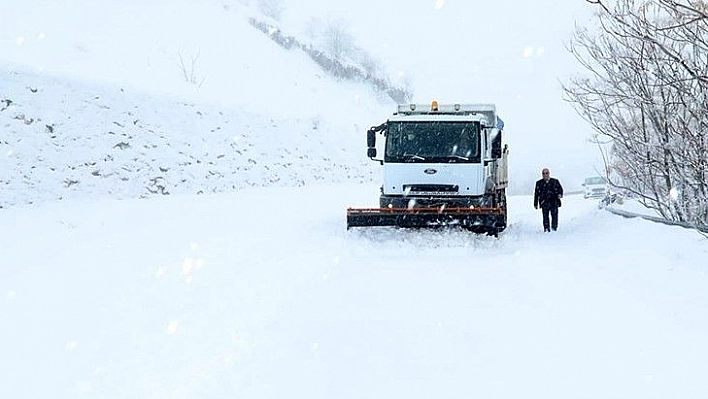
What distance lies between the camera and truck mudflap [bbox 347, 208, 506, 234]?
42.6 ft

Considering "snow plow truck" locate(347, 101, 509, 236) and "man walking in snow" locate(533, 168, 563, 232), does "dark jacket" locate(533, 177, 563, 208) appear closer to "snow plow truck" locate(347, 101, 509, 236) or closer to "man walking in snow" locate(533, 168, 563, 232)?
"man walking in snow" locate(533, 168, 563, 232)

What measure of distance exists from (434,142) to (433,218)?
5.66 ft

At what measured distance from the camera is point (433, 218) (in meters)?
13.2

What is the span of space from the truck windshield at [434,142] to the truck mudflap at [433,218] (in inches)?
48.1

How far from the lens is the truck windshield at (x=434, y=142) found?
14016 millimetres

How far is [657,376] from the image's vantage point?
16.4ft

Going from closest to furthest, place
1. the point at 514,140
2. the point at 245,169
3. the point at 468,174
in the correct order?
the point at 468,174 → the point at 245,169 → the point at 514,140

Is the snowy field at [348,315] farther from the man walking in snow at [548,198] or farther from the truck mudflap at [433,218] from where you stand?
the man walking in snow at [548,198]

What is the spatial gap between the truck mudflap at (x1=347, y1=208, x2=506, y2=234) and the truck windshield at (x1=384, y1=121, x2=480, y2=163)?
1.22 m

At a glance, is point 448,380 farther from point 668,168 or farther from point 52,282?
point 668,168

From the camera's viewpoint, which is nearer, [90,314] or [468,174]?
[90,314]

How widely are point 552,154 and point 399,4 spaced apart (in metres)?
38.2

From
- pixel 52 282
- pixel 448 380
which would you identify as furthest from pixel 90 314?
pixel 448 380

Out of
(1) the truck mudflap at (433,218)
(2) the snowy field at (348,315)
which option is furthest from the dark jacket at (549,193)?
(1) the truck mudflap at (433,218)
